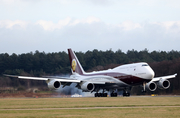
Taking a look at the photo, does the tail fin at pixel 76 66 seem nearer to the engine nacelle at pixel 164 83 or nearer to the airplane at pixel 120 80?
the airplane at pixel 120 80

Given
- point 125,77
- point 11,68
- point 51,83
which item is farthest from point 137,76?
point 11,68

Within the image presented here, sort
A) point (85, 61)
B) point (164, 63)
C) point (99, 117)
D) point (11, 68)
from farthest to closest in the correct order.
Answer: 1. point (85, 61)
2. point (11, 68)
3. point (164, 63)
4. point (99, 117)

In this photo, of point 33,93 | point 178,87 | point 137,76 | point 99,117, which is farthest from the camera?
point 178,87

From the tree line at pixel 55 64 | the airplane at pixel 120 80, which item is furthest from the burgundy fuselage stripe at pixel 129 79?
the tree line at pixel 55 64

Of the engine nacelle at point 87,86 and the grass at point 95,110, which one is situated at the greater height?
the engine nacelle at point 87,86

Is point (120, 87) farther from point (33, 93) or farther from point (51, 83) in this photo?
point (33, 93)

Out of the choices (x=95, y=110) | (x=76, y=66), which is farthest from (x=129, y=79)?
(x=95, y=110)

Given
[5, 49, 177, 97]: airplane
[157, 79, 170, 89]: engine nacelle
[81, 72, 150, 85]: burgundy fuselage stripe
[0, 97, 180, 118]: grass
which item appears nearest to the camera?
[0, 97, 180, 118]: grass

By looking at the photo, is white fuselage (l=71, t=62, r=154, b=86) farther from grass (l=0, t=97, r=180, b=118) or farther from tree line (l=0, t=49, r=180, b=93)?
tree line (l=0, t=49, r=180, b=93)

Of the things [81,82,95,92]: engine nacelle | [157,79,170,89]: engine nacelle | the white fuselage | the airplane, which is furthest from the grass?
[157,79,170,89]: engine nacelle

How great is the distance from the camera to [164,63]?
8481cm

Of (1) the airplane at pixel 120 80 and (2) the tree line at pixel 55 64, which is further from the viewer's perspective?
(2) the tree line at pixel 55 64

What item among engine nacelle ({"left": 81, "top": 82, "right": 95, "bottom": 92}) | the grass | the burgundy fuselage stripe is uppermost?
the burgundy fuselage stripe

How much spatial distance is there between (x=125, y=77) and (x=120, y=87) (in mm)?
2941
